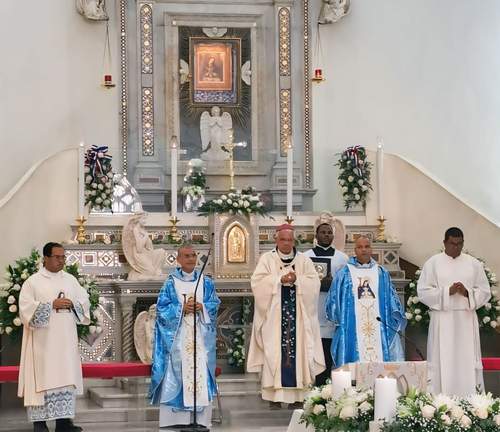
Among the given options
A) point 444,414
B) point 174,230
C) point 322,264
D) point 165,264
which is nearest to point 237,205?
point 174,230

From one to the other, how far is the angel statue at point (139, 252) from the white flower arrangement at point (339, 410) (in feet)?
17.9

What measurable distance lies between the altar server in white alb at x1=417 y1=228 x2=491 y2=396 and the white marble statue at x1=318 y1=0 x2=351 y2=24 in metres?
5.82

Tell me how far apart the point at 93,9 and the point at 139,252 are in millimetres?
4249

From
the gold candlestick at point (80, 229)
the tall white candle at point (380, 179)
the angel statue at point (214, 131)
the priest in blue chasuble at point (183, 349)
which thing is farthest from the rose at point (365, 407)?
the angel statue at point (214, 131)

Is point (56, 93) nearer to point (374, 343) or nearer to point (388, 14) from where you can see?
point (388, 14)

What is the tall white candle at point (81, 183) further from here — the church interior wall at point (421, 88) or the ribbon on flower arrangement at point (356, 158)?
the church interior wall at point (421, 88)

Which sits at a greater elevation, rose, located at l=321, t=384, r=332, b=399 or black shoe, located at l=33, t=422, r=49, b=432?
rose, located at l=321, t=384, r=332, b=399

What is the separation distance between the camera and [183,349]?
10961mm

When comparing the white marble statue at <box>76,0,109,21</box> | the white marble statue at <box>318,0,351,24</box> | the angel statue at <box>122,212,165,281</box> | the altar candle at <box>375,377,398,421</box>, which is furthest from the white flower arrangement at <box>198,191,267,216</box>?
the altar candle at <box>375,377,398,421</box>

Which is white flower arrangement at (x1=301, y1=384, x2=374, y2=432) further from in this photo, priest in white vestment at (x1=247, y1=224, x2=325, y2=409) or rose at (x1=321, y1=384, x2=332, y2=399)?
priest in white vestment at (x1=247, y1=224, x2=325, y2=409)

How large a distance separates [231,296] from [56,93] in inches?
177

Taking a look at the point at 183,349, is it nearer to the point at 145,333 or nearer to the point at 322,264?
the point at 145,333

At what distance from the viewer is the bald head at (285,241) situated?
37.3 feet

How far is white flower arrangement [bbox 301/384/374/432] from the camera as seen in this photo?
23.3 feet
